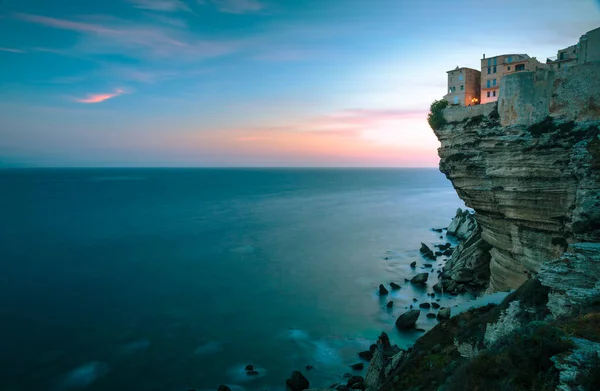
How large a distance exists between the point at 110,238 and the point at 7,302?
29579mm

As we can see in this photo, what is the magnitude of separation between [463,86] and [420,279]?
71.4ft

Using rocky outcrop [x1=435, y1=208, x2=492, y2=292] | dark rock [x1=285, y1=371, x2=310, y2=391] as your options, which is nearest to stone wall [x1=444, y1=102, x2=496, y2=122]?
rocky outcrop [x1=435, y1=208, x2=492, y2=292]

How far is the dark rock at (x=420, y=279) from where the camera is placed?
4219cm

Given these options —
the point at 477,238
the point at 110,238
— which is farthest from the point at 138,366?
the point at 110,238

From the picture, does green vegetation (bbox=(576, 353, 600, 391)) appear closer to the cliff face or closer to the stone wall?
the cliff face

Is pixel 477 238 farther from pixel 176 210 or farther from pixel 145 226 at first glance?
pixel 176 210

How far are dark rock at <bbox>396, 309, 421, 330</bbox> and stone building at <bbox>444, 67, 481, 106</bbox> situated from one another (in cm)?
2208

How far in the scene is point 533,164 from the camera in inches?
930

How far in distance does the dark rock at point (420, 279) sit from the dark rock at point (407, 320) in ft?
34.0

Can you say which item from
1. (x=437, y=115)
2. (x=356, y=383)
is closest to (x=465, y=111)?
(x=437, y=115)

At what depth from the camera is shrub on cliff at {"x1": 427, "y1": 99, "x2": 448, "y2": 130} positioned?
102ft

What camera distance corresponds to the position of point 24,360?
90.3 feet

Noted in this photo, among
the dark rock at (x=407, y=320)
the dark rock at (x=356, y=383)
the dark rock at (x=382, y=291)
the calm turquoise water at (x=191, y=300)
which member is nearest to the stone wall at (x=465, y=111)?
the dark rock at (x=407, y=320)

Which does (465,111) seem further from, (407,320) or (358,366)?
(358,366)
